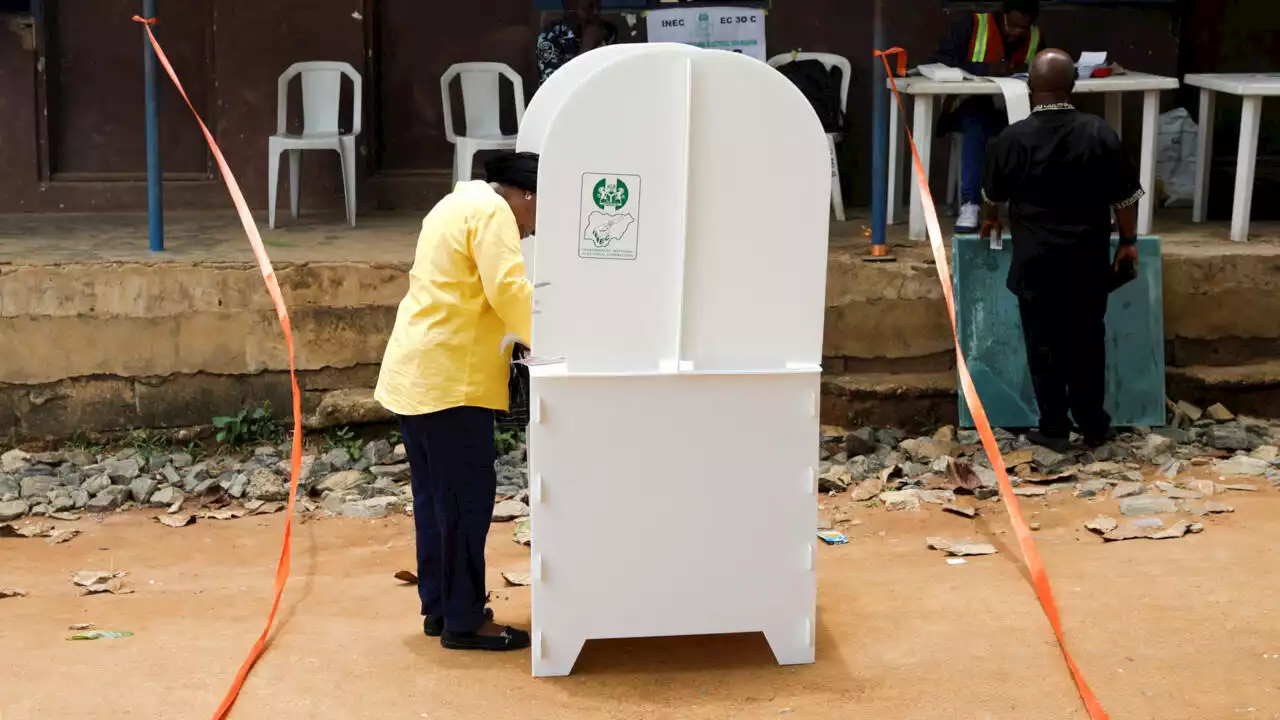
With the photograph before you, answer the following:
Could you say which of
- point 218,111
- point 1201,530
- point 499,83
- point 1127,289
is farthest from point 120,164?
point 1201,530

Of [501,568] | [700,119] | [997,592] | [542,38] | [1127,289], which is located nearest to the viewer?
[700,119]

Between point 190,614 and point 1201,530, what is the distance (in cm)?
407

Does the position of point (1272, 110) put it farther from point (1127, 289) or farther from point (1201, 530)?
point (1201, 530)

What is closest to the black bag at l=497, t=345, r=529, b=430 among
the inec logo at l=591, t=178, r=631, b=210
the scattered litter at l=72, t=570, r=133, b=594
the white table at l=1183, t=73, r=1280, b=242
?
the inec logo at l=591, t=178, r=631, b=210

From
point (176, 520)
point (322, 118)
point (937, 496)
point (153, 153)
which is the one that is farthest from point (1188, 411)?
point (153, 153)

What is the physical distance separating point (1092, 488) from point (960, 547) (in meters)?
1.10

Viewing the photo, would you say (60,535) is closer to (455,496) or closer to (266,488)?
(266,488)

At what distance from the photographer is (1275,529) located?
246 inches

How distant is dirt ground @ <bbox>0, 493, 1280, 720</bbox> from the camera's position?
4.59m

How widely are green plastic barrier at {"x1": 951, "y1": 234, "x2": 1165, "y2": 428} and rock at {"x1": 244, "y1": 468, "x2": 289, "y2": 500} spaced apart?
344 cm

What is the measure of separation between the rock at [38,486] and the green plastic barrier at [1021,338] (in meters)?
4.57

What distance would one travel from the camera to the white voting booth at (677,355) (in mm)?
4402

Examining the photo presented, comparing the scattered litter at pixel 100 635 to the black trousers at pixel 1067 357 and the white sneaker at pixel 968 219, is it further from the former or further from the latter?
the white sneaker at pixel 968 219

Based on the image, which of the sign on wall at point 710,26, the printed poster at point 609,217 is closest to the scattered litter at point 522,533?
the printed poster at point 609,217
